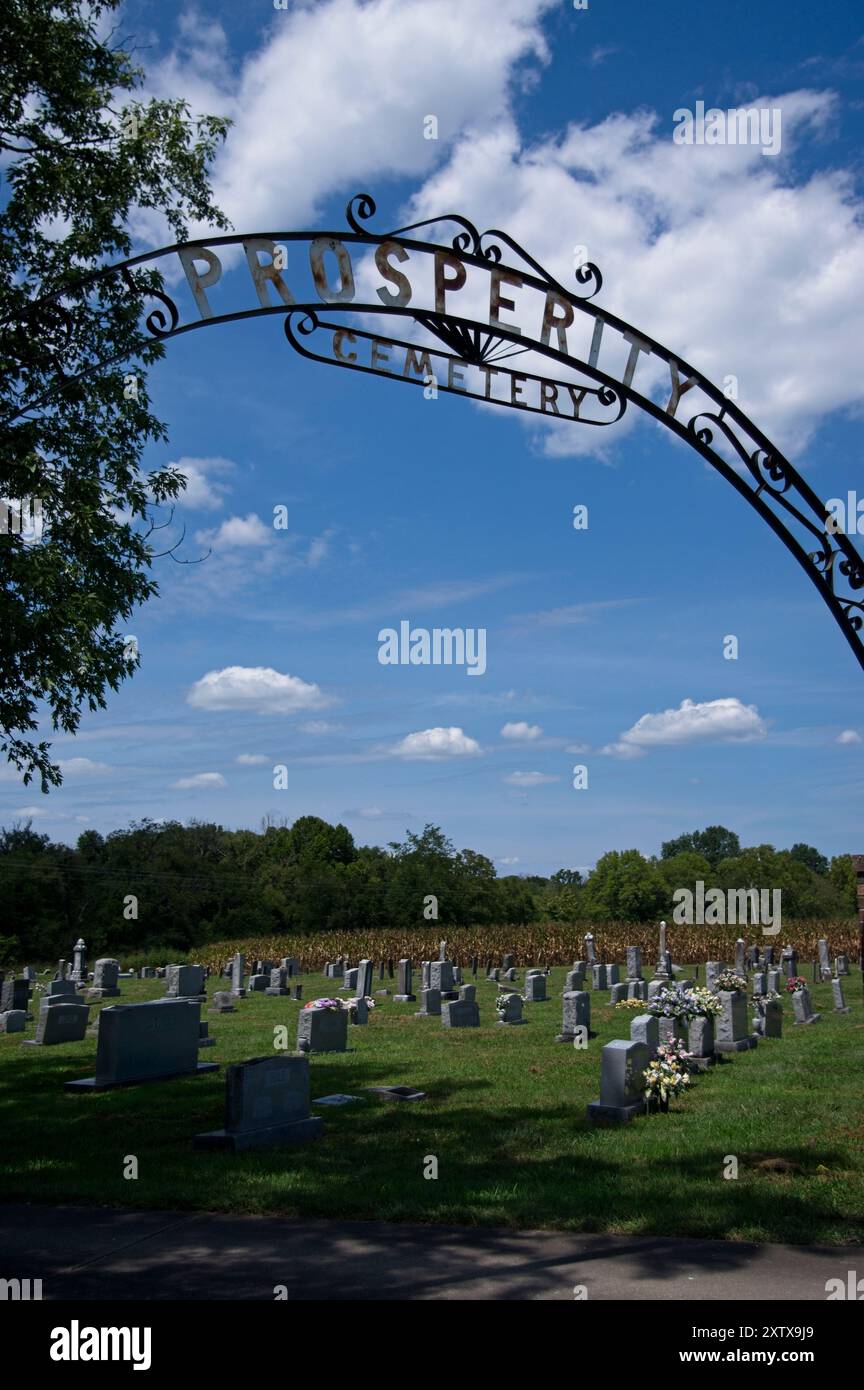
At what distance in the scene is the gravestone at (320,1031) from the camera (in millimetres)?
16422

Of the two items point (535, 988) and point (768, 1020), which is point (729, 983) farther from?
point (535, 988)

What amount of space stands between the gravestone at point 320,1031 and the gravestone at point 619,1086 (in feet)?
23.1

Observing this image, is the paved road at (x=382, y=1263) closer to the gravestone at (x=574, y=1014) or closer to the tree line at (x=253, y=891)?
the gravestone at (x=574, y=1014)

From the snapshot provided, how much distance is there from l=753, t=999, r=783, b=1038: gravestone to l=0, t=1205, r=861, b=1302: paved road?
1187 centimetres

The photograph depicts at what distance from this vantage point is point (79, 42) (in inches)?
421

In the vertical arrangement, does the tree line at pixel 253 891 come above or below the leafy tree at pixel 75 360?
below

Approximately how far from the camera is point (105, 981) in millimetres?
29641

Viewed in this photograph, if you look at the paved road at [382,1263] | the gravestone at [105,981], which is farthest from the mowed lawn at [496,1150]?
the gravestone at [105,981]

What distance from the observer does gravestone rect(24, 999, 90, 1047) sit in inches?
736

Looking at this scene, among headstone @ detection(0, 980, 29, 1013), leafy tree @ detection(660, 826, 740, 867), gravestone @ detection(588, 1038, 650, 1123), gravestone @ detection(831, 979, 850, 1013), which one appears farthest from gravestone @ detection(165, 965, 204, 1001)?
leafy tree @ detection(660, 826, 740, 867)

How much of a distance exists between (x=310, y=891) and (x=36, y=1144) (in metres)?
52.1

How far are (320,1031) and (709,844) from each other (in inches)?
4432
